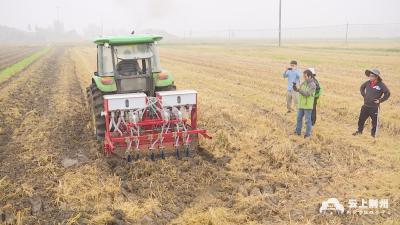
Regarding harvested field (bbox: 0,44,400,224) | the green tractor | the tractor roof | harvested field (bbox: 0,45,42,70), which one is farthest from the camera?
harvested field (bbox: 0,45,42,70)

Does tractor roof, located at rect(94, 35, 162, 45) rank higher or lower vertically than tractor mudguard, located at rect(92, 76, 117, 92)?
higher

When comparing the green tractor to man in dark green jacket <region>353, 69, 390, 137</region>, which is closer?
the green tractor

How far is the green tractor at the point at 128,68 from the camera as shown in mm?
7883

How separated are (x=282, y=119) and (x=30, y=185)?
5901 millimetres

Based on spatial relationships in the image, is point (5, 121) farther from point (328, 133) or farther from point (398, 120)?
point (398, 120)

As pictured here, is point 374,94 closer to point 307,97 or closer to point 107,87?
point 307,97

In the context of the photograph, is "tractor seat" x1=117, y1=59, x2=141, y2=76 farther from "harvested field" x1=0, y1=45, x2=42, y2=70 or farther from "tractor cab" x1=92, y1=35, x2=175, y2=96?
"harvested field" x1=0, y1=45, x2=42, y2=70

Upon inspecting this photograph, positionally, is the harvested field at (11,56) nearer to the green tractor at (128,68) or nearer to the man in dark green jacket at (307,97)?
the green tractor at (128,68)

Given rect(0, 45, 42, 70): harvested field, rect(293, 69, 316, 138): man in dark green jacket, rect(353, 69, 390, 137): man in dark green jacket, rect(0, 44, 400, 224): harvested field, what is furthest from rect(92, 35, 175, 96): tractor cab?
rect(0, 45, 42, 70): harvested field

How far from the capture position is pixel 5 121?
9.99m

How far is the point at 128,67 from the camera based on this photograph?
27.1ft

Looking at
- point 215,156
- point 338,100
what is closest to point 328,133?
point 215,156

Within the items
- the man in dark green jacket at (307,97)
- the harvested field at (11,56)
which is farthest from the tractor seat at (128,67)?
the harvested field at (11,56)

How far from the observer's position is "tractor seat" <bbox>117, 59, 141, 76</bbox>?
323 inches
